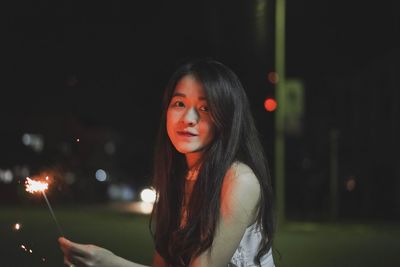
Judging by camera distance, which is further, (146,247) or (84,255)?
(146,247)

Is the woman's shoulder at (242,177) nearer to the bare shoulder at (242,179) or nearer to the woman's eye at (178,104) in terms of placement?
the bare shoulder at (242,179)

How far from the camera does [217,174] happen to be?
3047 millimetres

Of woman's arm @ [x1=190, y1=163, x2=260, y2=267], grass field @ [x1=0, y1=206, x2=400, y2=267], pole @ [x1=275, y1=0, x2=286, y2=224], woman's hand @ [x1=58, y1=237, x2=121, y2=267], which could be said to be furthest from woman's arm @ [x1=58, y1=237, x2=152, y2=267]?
pole @ [x1=275, y1=0, x2=286, y2=224]

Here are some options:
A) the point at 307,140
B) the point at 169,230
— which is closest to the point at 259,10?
the point at 169,230

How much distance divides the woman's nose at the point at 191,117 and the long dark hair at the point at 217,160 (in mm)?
62

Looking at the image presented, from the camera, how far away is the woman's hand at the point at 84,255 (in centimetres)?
254

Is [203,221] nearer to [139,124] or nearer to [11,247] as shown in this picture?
[11,247]

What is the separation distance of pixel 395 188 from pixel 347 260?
118 ft

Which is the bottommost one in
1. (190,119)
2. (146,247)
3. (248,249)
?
(146,247)

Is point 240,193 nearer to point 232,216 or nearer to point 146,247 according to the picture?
point 232,216

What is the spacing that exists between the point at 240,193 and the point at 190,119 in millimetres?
343

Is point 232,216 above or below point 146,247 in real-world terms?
above

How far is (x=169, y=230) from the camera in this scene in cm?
338

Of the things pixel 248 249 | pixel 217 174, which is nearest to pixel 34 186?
pixel 217 174
